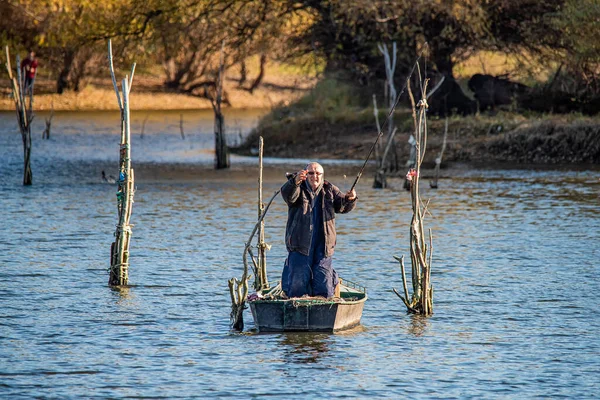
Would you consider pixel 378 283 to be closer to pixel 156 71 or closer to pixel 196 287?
pixel 196 287

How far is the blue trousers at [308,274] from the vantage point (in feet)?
42.9

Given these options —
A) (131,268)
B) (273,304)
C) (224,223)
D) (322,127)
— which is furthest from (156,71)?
(273,304)

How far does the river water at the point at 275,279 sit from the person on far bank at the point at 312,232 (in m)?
0.65

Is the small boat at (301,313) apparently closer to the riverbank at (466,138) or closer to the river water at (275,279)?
the river water at (275,279)

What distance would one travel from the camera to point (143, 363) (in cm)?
1233

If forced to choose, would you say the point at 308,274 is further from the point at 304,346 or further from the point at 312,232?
the point at 304,346

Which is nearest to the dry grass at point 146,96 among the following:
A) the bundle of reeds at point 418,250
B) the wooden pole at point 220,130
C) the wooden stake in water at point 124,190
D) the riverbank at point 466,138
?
the riverbank at point 466,138

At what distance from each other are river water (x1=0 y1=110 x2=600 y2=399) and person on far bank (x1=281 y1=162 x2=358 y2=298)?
646 mm

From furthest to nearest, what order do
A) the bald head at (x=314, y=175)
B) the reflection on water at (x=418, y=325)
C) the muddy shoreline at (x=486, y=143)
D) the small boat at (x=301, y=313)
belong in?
the muddy shoreline at (x=486, y=143)
the reflection on water at (x=418, y=325)
the small boat at (x=301, y=313)
the bald head at (x=314, y=175)

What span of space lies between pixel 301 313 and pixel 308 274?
431mm

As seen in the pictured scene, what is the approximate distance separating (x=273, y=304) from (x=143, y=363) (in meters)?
1.61

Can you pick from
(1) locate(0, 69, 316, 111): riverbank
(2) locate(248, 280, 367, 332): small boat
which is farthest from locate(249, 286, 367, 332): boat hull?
(1) locate(0, 69, 316, 111): riverbank

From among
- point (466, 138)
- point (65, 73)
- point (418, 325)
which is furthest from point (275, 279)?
point (65, 73)

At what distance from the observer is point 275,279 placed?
57.4 ft
